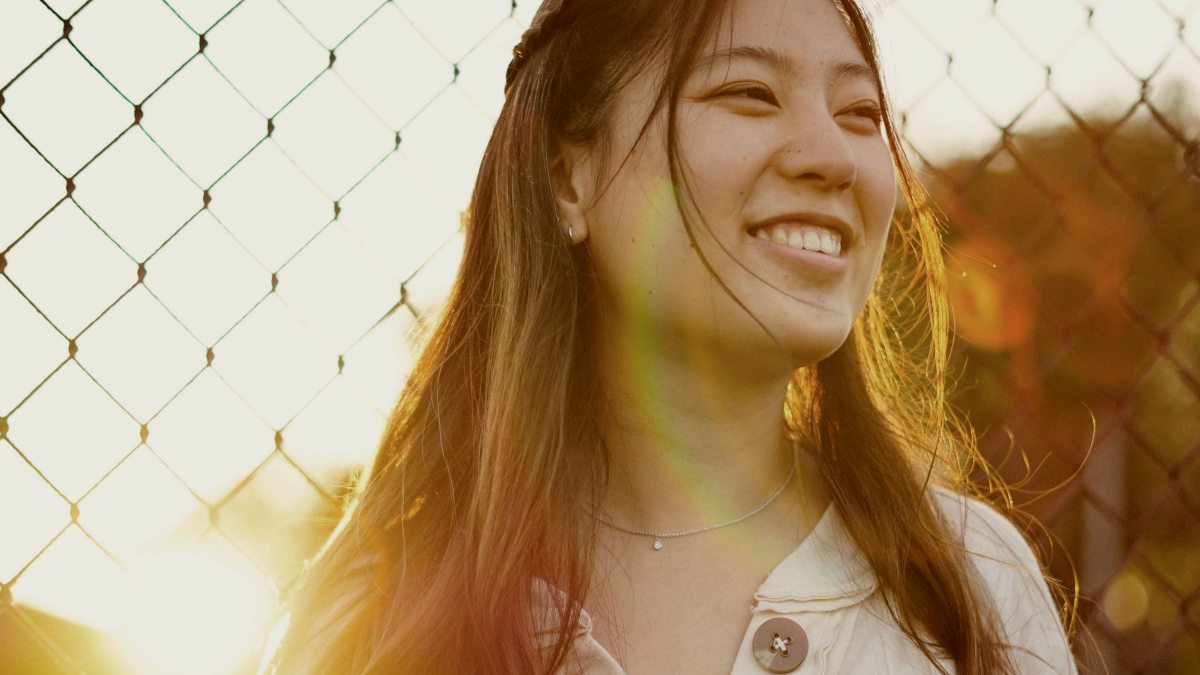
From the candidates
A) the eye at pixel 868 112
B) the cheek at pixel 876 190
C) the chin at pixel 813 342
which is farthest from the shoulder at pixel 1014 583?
the eye at pixel 868 112

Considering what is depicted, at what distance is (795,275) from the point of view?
161 centimetres

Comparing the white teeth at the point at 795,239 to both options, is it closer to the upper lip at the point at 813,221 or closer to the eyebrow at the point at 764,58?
the upper lip at the point at 813,221

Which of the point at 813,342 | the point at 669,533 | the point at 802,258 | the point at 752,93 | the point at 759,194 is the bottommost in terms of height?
the point at 669,533

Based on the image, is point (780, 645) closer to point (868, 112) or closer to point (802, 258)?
point (802, 258)

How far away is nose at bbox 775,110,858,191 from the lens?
5.24ft

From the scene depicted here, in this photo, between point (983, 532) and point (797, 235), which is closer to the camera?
point (797, 235)

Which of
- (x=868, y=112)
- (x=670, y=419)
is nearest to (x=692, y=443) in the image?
(x=670, y=419)

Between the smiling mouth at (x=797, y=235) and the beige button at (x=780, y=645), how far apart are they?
543mm

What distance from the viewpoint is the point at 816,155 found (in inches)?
62.9

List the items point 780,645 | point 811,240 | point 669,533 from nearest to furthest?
point 780,645, point 811,240, point 669,533

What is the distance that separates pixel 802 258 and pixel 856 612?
0.53 m

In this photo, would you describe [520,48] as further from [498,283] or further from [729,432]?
[729,432]

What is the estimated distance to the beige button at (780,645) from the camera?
1.52 m

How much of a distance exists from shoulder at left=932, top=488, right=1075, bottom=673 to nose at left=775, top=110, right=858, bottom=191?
597 millimetres
